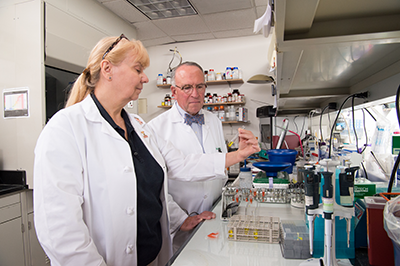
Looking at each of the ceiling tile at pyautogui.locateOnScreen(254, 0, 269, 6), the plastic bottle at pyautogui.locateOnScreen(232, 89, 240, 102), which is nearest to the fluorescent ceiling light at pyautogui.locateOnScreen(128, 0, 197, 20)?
the ceiling tile at pyautogui.locateOnScreen(254, 0, 269, 6)

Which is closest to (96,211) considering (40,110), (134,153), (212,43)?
(134,153)

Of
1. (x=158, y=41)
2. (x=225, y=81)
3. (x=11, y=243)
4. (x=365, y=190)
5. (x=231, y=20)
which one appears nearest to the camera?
(x=365, y=190)

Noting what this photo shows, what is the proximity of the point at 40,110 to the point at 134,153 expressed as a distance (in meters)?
1.73

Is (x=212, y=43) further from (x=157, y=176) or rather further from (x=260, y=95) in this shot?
(x=157, y=176)

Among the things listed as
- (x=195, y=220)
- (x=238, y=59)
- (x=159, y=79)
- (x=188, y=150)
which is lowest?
(x=195, y=220)

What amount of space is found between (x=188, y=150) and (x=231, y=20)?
2.74m

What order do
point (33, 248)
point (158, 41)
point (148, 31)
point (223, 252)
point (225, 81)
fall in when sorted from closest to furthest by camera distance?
1. point (223, 252)
2. point (33, 248)
3. point (148, 31)
4. point (225, 81)
5. point (158, 41)

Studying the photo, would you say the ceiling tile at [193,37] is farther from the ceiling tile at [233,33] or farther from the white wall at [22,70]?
the white wall at [22,70]

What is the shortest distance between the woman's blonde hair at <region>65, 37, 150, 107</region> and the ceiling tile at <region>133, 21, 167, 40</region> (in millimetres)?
2949

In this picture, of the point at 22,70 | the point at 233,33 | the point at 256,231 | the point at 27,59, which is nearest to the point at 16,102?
the point at 22,70

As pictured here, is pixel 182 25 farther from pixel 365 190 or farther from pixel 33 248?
pixel 365 190

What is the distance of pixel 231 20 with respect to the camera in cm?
378

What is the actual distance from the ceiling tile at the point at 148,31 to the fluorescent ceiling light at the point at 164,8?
0.27m

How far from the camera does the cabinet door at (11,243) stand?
209 centimetres
